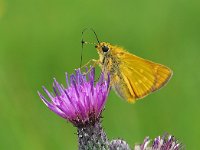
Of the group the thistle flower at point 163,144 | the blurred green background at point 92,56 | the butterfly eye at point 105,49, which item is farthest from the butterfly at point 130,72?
the blurred green background at point 92,56

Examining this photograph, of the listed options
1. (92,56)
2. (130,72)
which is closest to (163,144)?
(130,72)

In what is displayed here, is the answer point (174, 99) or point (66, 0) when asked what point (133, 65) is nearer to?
point (174, 99)

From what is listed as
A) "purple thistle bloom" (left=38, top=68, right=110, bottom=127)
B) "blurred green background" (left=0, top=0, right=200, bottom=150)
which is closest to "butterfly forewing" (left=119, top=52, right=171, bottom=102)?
"purple thistle bloom" (left=38, top=68, right=110, bottom=127)

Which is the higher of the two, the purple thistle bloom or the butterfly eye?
the butterfly eye

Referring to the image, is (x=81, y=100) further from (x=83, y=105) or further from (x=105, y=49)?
(x=105, y=49)

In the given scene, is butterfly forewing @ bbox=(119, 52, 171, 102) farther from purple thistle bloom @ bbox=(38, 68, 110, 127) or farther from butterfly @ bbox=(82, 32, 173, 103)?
purple thistle bloom @ bbox=(38, 68, 110, 127)
